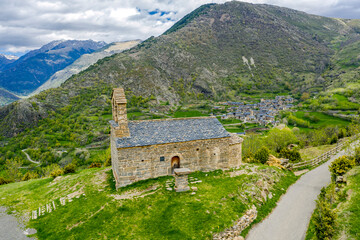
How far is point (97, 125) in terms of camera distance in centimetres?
9088

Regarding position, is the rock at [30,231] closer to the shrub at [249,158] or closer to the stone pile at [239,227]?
→ the stone pile at [239,227]

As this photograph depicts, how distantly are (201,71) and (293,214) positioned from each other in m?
148

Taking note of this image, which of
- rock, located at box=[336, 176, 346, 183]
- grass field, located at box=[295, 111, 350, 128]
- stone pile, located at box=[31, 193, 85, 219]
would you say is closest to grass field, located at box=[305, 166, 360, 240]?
rock, located at box=[336, 176, 346, 183]

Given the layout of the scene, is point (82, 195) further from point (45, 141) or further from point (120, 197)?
point (45, 141)

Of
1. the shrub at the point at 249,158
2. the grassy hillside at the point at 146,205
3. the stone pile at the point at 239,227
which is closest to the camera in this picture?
the grassy hillside at the point at 146,205

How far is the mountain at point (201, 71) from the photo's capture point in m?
108

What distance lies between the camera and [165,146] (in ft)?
66.8

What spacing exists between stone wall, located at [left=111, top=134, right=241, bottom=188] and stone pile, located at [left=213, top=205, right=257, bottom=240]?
6.59 meters

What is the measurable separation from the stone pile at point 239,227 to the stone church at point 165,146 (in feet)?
21.8

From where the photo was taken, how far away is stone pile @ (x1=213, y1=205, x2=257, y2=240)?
1434 centimetres

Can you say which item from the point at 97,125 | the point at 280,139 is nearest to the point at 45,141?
the point at 97,125

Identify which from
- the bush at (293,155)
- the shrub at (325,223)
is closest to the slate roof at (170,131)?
the shrub at (325,223)

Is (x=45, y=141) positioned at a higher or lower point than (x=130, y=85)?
lower

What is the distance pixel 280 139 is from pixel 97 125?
242ft
